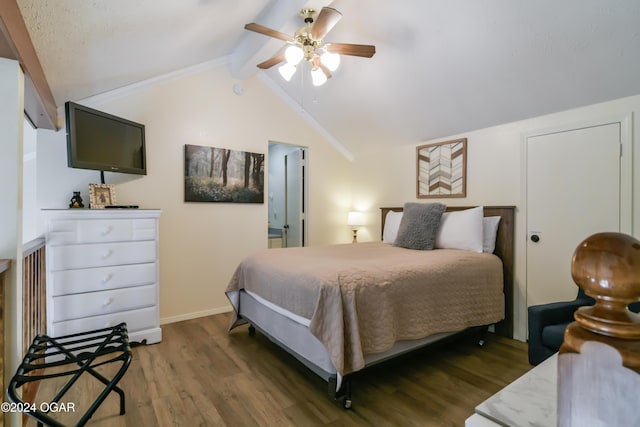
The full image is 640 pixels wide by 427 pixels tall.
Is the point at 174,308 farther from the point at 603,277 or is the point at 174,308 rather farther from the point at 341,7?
the point at 603,277

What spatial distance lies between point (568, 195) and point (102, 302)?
13.3ft

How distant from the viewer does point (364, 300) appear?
1834mm

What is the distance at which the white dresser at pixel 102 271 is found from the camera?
2377mm

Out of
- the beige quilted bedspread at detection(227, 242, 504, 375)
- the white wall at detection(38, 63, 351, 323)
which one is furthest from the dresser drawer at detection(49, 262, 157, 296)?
the beige quilted bedspread at detection(227, 242, 504, 375)

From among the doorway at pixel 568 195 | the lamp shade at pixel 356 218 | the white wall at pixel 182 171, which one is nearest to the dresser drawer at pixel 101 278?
the white wall at pixel 182 171

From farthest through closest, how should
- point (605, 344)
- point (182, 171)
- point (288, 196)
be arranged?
point (288, 196) < point (182, 171) < point (605, 344)

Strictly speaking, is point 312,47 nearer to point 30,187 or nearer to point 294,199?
point 294,199

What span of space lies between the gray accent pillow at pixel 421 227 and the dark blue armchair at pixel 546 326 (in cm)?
Result: 105

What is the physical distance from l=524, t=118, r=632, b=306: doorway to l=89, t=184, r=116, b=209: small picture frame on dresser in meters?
3.88

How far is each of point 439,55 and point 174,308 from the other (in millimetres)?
3650

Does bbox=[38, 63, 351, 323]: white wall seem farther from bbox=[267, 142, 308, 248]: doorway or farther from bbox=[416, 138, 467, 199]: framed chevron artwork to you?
bbox=[416, 138, 467, 199]: framed chevron artwork

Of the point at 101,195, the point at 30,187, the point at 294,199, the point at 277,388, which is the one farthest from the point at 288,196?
the point at 277,388

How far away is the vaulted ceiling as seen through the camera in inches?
74.2

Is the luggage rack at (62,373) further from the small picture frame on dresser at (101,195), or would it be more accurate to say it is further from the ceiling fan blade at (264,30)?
the ceiling fan blade at (264,30)
